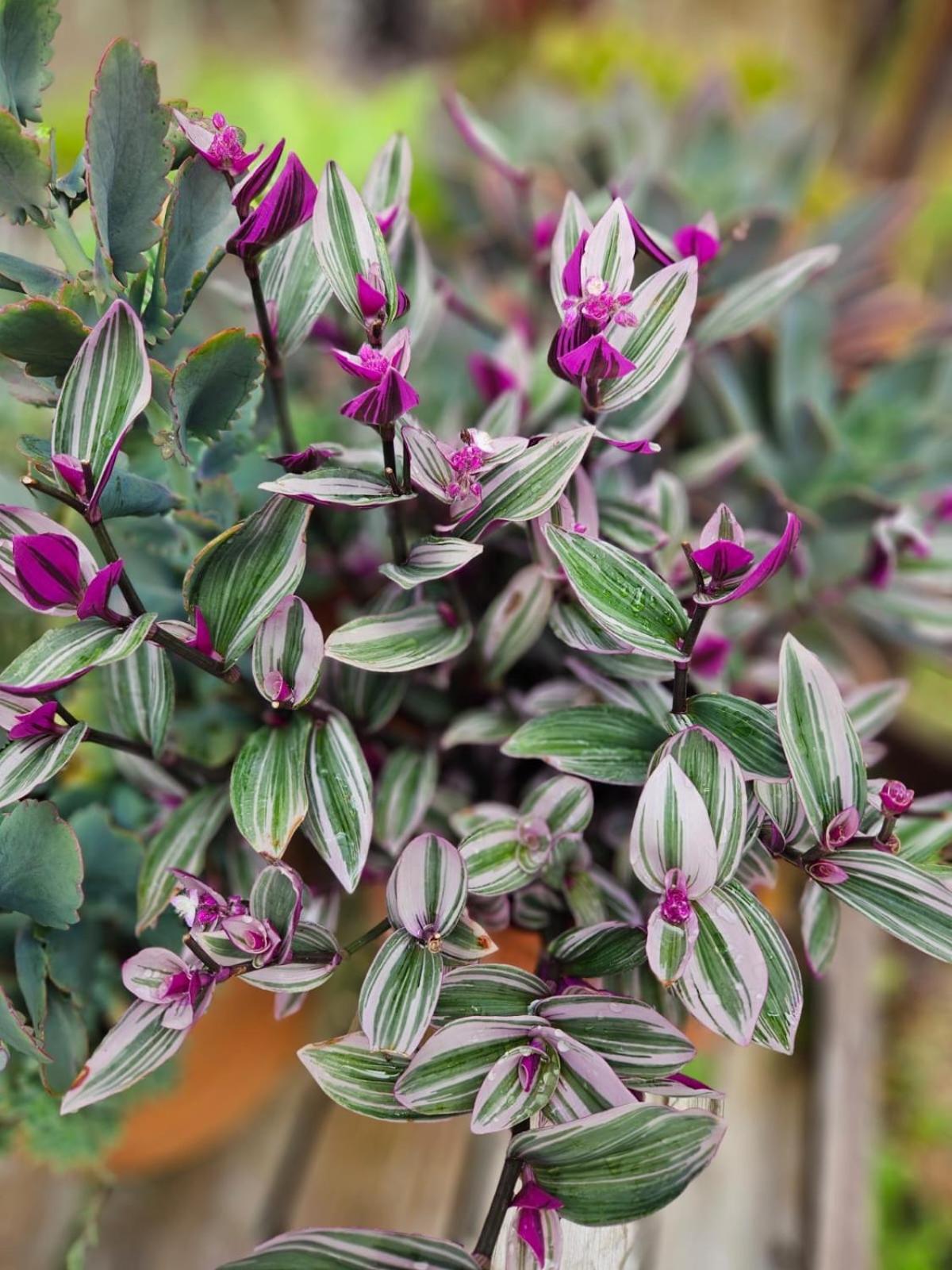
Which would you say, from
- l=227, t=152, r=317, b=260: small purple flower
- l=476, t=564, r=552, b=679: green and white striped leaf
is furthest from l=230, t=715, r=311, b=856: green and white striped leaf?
l=227, t=152, r=317, b=260: small purple flower

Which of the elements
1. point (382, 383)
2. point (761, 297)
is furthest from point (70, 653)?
point (761, 297)

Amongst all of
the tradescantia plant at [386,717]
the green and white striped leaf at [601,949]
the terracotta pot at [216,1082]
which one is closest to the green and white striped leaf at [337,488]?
the tradescantia plant at [386,717]

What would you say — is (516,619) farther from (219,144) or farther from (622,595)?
(219,144)

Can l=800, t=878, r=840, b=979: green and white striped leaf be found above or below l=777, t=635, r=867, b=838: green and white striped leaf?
below

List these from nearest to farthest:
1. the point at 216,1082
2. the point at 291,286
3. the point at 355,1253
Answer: the point at 355,1253
the point at 291,286
the point at 216,1082

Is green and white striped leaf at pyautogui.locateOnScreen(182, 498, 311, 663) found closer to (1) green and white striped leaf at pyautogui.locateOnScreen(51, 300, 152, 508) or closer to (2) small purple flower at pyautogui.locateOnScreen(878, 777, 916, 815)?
(1) green and white striped leaf at pyautogui.locateOnScreen(51, 300, 152, 508)

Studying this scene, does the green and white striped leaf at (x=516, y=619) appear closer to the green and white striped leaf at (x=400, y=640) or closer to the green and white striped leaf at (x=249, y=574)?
the green and white striped leaf at (x=400, y=640)
